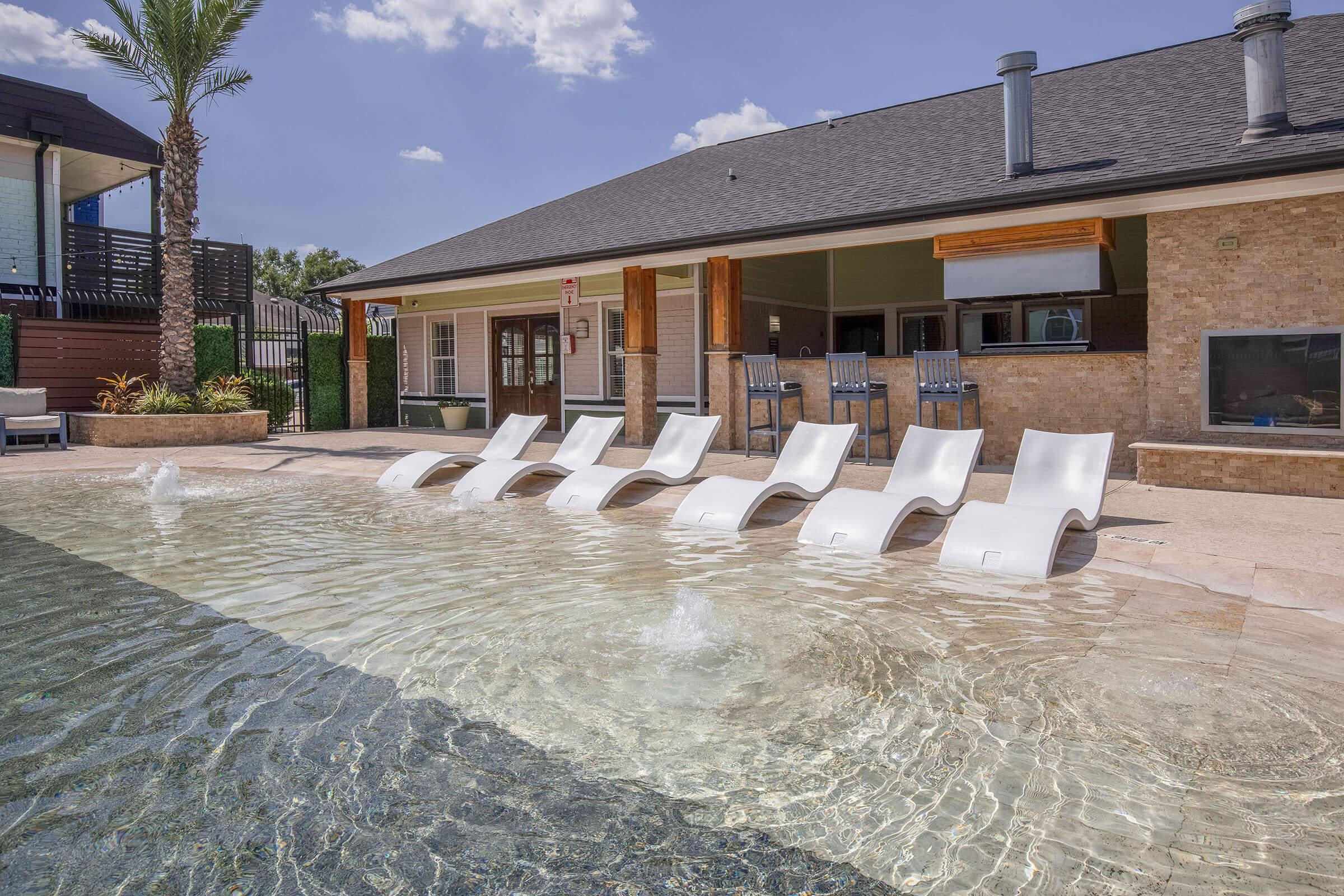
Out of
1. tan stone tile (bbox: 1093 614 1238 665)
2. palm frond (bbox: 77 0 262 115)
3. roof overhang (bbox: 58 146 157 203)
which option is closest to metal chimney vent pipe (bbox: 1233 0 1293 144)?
tan stone tile (bbox: 1093 614 1238 665)

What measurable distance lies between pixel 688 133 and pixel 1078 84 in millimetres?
49300

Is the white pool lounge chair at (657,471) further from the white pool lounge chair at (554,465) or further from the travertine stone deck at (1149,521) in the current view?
the white pool lounge chair at (554,465)

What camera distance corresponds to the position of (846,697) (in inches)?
120

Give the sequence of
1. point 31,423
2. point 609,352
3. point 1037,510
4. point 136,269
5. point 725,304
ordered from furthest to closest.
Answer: point 136,269, point 609,352, point 31,423, point 725,304, point 1037,510

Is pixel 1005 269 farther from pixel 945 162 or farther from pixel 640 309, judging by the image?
pixel 640 309

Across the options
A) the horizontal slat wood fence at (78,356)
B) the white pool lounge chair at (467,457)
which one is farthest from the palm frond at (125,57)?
the white pool lounge chair at (467,457)

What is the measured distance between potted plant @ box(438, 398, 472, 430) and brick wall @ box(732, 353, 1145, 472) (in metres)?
8.73

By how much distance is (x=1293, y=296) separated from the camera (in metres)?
7.27

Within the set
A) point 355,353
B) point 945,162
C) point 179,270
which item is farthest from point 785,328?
point 179,270

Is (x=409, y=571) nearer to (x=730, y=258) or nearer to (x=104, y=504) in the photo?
(x=104, y=504)

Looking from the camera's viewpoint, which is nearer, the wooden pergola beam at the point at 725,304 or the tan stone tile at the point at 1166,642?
the tan stone tile at the point at 1166,642

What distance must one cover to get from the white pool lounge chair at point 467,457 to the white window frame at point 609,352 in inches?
193

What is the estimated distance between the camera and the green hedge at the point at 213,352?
48.1 feet

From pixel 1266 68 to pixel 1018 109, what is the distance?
2.26m
